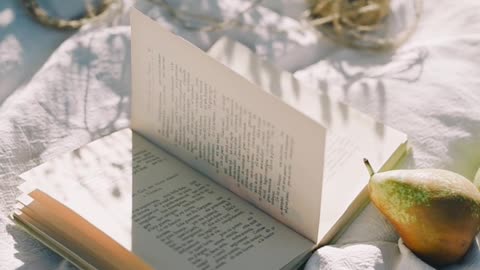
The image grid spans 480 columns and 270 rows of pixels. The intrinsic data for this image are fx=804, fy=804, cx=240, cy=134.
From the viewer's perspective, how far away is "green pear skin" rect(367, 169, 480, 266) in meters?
0.68

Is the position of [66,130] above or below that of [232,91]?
below

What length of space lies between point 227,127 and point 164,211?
10 centimetres

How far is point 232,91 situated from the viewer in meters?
0.71

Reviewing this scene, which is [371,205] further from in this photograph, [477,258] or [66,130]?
[66,130]

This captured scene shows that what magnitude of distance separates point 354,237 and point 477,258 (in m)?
0.11

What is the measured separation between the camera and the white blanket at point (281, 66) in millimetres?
819

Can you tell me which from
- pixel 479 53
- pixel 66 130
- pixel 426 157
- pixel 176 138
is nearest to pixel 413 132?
pixel 426 157

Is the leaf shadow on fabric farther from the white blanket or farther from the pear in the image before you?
the pear

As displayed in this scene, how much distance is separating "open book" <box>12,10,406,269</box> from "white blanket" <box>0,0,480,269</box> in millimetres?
40

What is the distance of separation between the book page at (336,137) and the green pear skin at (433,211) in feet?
0.18

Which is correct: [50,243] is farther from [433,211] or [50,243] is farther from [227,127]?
[433,211]

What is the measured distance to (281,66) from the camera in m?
0.98

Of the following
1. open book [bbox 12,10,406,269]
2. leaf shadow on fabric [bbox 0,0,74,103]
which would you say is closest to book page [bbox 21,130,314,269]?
open book [bbox 12,10,406,269]

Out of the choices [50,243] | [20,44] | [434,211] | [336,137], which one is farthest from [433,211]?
[20,44]
